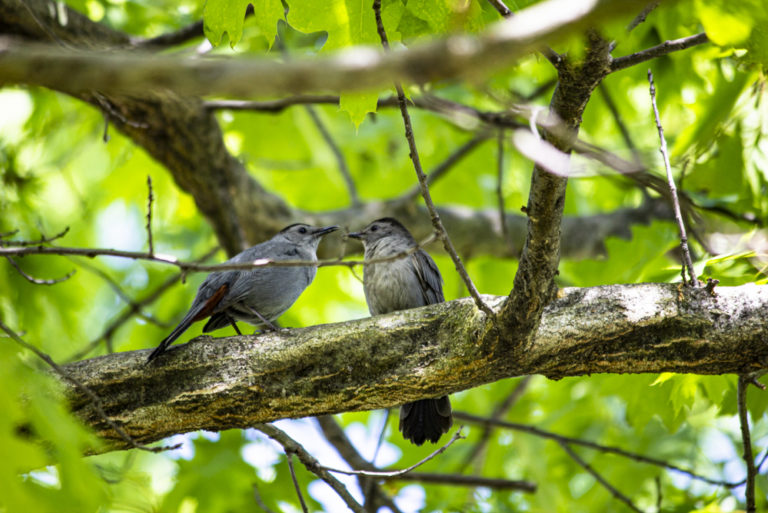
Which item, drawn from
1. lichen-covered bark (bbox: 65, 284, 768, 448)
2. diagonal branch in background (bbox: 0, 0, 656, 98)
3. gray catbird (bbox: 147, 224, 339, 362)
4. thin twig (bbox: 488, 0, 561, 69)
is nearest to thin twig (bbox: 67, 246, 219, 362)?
gray catbird (bbox: 147, 224, 339, 362)

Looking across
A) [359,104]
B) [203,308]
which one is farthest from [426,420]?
[359,104]

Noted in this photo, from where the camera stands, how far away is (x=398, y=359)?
3.25 meters

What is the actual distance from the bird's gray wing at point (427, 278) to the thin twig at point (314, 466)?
175cm

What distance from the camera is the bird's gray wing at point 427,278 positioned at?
16.7ft

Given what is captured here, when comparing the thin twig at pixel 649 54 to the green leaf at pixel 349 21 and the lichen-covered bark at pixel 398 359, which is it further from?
the lichen-covered bark at pixel 398 359

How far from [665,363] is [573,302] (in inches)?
19.1

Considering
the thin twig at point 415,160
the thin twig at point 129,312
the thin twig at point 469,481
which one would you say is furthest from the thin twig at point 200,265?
the thin twig at point 129,312

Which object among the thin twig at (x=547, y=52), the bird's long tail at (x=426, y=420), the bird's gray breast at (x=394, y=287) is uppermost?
the bird's gray breast at (x=394, y=287)

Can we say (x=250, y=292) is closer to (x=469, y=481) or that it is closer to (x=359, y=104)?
(x=359, y=104)

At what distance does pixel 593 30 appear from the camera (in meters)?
2.24

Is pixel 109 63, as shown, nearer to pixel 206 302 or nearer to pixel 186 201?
pixel 206 302

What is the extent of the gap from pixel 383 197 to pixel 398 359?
5320 mm

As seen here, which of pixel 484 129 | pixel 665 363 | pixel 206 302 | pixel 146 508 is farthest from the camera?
pixel 484 129

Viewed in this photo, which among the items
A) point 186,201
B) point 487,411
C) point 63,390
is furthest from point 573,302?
point 186,201
